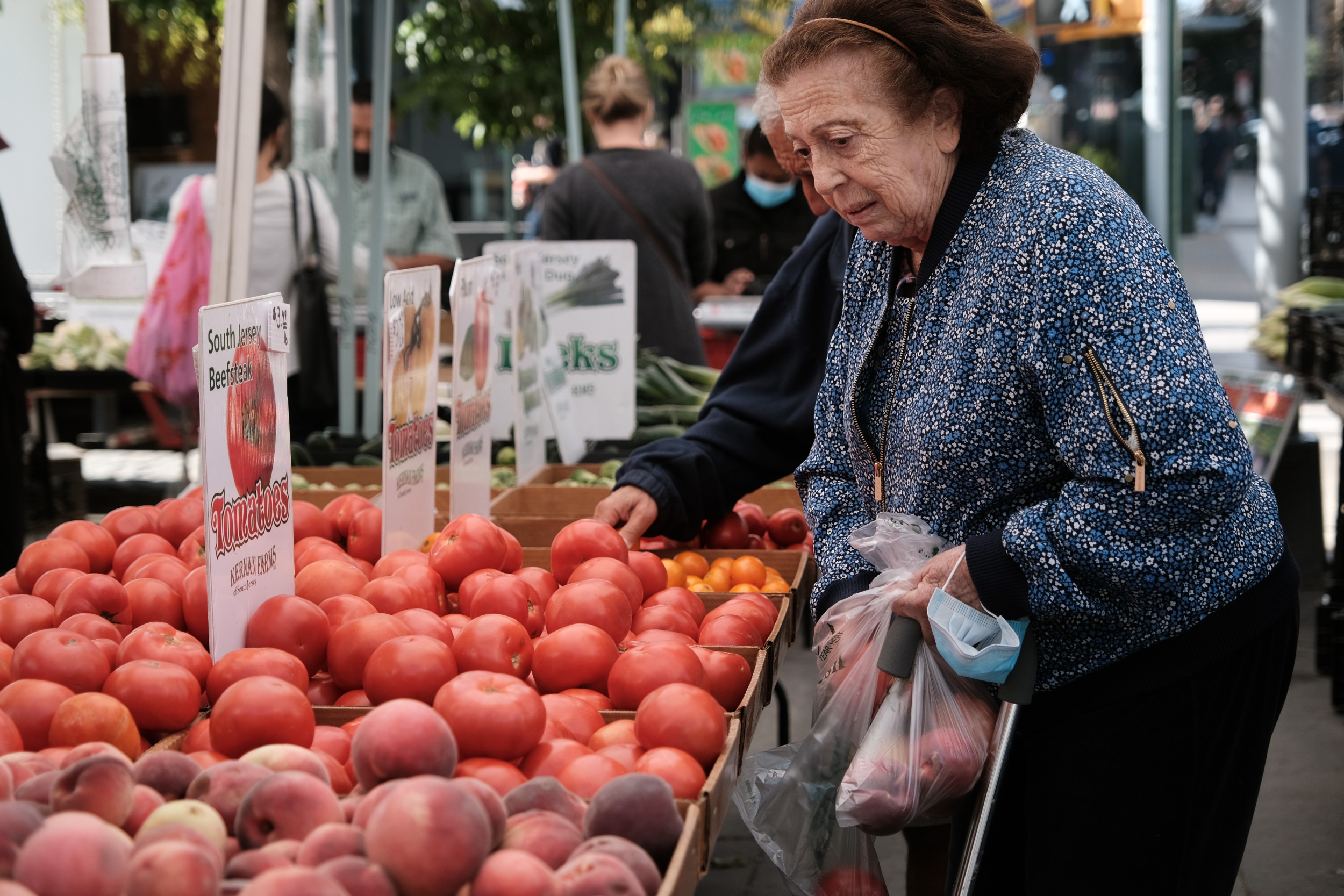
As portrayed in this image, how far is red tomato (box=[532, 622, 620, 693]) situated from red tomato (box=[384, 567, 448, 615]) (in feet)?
1.08

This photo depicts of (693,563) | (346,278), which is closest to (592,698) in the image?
(693,563)

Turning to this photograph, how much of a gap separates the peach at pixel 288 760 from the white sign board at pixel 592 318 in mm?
2882

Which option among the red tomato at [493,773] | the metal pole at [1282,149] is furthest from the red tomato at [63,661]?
the metal pole at [1282,149]

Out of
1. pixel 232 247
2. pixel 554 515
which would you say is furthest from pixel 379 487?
pixel 232 247

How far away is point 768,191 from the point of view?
22.9 ft

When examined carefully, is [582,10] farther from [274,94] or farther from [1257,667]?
[1257,667]

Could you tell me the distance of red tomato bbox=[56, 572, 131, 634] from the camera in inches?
85.0

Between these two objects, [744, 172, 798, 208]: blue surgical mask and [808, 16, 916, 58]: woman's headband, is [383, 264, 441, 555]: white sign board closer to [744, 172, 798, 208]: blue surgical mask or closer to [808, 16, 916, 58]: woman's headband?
[808, 16, 916, 58]: woman's headband

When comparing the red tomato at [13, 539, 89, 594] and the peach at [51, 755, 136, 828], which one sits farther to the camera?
the red tomato at [13, 539, 89, 594]

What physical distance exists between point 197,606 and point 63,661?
0.28 m

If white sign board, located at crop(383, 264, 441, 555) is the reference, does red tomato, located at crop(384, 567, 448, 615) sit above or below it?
below

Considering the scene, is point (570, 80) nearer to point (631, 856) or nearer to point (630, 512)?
point (630, 512)

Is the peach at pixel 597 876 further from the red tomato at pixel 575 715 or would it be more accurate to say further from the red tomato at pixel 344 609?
the red tomato at pixel 344 609

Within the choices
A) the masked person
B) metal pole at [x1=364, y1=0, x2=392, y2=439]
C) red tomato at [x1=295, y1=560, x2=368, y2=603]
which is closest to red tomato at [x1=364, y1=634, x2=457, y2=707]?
red tomato at [x1=295, y1=560, x2=368, y2=603]
